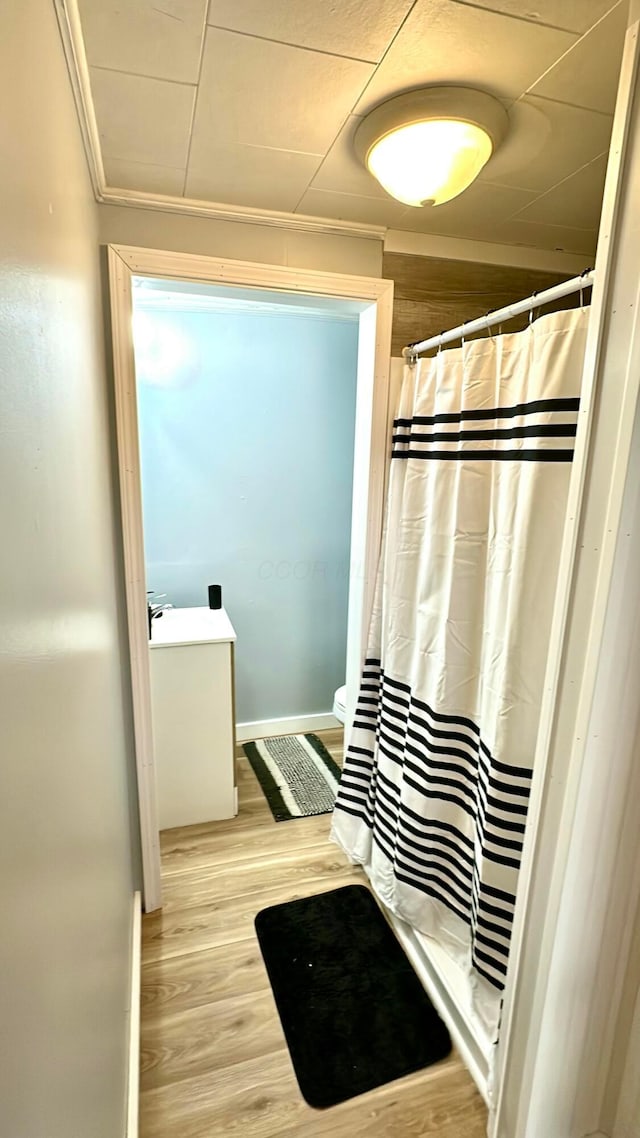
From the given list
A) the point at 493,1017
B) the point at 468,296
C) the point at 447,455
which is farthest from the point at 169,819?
the point at 468,296

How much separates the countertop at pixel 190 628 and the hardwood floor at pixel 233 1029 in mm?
850

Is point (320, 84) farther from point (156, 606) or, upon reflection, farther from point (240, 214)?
point (156, 606)

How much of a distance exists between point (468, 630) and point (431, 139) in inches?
46.3

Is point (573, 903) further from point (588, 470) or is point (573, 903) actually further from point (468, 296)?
point (468, 296)

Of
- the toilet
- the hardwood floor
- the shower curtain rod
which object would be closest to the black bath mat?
the hardwood floor

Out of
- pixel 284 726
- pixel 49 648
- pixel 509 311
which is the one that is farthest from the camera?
pixel 284 726

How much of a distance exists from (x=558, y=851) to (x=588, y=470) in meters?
0.72

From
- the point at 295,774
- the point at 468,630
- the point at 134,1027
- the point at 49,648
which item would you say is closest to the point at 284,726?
the point at 295,774

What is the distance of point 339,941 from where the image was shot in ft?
5.72

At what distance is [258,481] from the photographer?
9.02 ft

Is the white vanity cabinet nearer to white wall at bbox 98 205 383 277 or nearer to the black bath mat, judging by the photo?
the black bath mat

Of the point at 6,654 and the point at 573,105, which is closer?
the point at 6,654

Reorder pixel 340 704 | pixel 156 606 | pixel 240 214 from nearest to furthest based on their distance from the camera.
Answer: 1. pixel 240 214
2. pixel 156 606
3. pixel 340 704

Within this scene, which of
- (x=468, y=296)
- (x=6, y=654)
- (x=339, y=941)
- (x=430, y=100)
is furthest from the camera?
(x=468, y=296)
